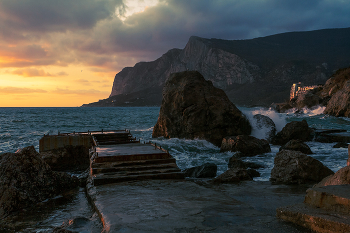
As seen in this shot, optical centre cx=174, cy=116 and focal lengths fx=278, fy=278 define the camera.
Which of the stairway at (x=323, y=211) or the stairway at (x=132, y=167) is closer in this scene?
the stairway at (x=323, y=211)

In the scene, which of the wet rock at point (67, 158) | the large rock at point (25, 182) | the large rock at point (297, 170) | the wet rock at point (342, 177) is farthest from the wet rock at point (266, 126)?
the large rock at point (25, 182)

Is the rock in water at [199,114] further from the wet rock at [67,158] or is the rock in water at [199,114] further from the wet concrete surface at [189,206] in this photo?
the wet concrete surface at [189,206]

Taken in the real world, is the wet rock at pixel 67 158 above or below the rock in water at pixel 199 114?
below

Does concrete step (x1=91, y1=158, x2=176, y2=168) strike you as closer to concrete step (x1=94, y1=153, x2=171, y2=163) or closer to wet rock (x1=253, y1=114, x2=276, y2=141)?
concrete step (x1=94, y1=153, x2=171, y2=163)

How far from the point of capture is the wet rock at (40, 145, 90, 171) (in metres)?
14.2

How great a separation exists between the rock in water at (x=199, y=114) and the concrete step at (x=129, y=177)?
509 inches

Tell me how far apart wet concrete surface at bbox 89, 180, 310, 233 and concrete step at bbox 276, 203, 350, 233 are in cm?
12

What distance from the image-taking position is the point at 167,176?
843 centimetres

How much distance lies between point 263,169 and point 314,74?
6164 inches

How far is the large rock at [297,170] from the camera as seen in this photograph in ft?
28.4

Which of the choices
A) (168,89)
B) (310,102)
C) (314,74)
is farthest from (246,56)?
(168,89)

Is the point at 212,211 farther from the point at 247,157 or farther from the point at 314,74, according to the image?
the point at 314,74

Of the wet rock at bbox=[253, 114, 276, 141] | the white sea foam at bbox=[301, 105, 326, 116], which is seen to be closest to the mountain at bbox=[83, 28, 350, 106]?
the white sea foam at bbox=[301, 105, 326, 116]

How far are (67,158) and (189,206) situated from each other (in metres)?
11.2
